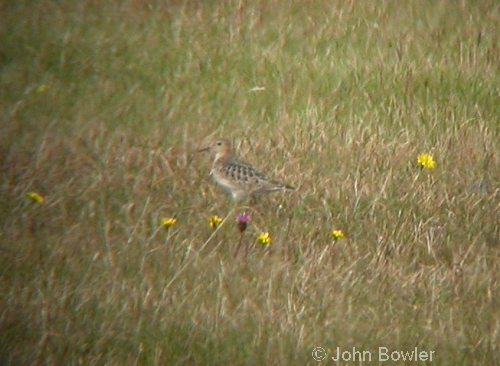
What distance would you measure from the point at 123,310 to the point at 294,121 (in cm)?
318

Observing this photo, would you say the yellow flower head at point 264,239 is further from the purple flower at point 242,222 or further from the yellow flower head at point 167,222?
the yellow flower head at point 167,222

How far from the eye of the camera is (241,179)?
21.2ft

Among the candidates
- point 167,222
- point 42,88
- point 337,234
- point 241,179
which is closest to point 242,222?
point 167,222

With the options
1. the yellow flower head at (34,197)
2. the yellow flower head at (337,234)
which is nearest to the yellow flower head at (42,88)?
the yellow flower head at (34,197)

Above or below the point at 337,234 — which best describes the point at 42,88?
below

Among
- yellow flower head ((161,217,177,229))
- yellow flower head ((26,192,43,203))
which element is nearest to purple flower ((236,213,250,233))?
yellow flower head ((161,217,177,229))

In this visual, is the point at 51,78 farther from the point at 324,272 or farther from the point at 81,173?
the point at 324,272

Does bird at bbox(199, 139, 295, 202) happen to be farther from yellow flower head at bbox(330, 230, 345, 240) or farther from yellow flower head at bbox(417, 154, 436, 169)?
yellow flower head at bbox(417, 154, 436, 169)

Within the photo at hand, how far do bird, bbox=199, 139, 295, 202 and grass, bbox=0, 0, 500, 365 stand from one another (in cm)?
12

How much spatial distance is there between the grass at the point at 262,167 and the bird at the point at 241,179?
0.12m

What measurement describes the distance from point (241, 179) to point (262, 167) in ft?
1.85

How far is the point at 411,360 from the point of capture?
15.4ft

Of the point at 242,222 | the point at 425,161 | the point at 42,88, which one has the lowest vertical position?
the point at 42,88

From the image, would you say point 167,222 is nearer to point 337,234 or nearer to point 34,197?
point 34,197
